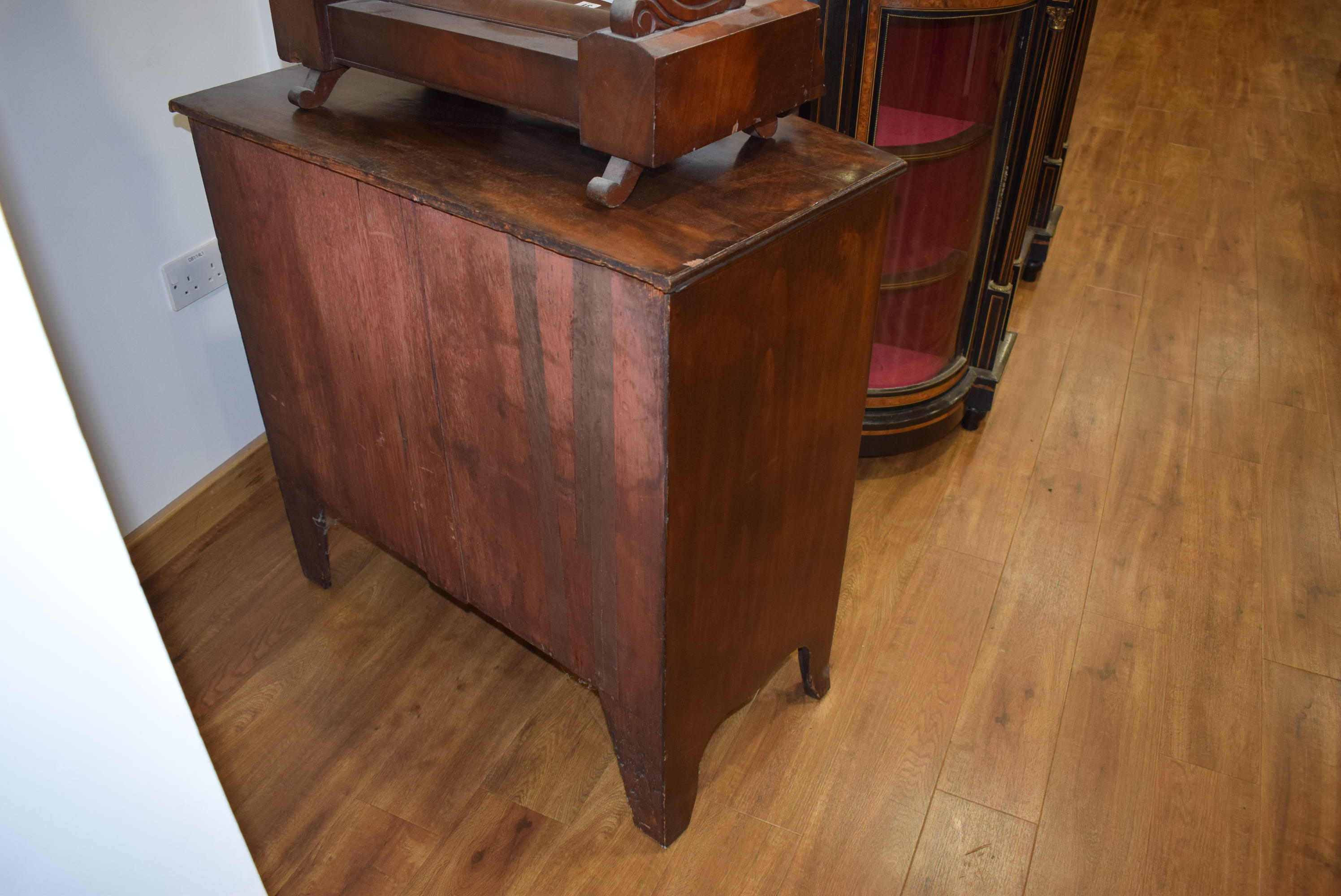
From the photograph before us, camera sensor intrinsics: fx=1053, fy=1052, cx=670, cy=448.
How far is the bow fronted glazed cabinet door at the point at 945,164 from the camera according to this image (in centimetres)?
169

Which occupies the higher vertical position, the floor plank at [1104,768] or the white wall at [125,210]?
the white wall at [125,210]

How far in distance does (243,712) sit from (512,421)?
78 cm

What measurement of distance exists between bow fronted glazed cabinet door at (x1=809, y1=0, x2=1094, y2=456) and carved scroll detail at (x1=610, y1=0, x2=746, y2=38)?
659 millimetres

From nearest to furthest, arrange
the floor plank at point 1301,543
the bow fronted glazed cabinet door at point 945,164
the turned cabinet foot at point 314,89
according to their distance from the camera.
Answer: the turned cabinet foot at point 314,89 → the bow fronted glazed cabinet door at point 945,164 → the floor plank at point 1301,543

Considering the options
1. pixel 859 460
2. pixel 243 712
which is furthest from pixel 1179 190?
pixel 243 712

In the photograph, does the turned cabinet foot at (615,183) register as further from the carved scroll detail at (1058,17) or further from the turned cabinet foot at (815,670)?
the carved scroll detail at (1058,17)

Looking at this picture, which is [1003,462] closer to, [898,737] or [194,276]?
[898,737]

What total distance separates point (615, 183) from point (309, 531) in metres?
1.00

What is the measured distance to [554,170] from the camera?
1172 mm

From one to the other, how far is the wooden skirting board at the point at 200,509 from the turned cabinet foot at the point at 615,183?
1239 millimetres

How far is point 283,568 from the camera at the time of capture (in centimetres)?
192

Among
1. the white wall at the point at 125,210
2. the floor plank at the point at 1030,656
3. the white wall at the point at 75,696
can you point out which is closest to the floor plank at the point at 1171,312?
the floor plank at the point at 1030,656

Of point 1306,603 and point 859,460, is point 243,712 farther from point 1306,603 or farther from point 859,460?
point 1306,603

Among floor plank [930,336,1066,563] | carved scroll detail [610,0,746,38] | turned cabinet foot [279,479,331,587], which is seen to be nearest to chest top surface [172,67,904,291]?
carved scroll detail [610,0,746,38]
